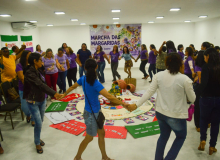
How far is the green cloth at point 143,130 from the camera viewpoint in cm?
349

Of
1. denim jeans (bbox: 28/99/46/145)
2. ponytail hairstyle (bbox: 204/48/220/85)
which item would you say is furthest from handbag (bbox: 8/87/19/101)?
ponytail hairstyle (bbox: 204/48/220/85)

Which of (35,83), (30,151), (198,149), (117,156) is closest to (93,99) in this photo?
(35,83)

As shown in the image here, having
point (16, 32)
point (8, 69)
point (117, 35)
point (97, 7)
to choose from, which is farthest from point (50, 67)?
point (117, 35)

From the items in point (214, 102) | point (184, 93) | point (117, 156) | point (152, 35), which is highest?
point (152, 35)

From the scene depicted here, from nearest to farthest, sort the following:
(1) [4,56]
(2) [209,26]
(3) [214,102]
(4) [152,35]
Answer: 1. (3) [214,102]
2. (1) [4,56]
3. (2) [209,26]
4. (4) [152,35]

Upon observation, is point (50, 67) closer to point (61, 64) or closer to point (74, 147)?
point (61, 64)

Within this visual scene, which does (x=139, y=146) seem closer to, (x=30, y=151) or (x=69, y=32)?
(x=30, y=151)

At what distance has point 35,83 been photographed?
8.74 feet

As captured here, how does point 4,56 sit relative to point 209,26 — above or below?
below

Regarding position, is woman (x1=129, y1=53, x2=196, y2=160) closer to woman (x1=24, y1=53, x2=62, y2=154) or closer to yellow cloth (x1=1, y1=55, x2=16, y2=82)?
woman (x1=24, y1=53, x2=62, y2=154)

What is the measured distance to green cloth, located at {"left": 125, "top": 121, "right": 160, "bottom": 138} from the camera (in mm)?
3488

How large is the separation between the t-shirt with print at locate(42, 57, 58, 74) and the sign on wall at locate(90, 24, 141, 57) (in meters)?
7.29

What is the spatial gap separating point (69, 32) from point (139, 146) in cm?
1073

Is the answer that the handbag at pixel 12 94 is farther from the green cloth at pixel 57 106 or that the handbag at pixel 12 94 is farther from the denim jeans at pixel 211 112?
the denim jeans at pixel 211 112
